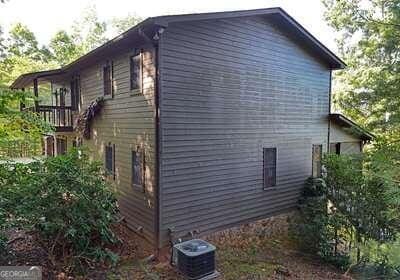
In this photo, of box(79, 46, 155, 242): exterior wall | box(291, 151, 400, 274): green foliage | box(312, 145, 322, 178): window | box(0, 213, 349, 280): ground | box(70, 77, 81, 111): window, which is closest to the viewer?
box(0, 213, 349, 280): ground

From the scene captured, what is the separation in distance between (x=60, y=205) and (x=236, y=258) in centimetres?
467

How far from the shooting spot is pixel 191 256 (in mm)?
6949

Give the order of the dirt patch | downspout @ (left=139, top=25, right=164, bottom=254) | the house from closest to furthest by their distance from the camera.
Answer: the dirt patch
downspout @ (left=139, top=25, right=164, bottom=254)
the house

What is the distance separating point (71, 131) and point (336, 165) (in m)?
10.1

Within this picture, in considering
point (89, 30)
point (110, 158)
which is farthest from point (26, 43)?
point (110, 158)

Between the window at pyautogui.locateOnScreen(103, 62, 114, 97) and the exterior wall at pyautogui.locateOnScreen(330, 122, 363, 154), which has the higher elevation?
the window at pyautogui.locateOnScreen(103, 62, 114, 97)

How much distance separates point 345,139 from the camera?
1386 cm

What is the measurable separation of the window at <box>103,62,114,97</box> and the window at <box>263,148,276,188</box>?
5373mm

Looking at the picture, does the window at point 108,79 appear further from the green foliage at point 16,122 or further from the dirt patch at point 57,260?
the dirt patch at point 57,260

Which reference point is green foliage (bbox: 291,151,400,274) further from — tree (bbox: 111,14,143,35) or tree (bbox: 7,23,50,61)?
tree (bbox: 111,14,143,35)

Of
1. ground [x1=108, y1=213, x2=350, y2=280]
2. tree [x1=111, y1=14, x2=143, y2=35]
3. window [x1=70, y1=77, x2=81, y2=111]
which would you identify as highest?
tree [x1=111, y1=14, x2=143, y2=35]

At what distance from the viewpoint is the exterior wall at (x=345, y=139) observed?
42.9ft

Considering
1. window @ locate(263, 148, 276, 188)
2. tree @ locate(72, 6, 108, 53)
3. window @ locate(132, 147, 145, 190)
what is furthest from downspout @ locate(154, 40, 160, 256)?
tree @ locate(72, 6, 108, 53)

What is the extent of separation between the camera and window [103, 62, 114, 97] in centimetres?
1027
